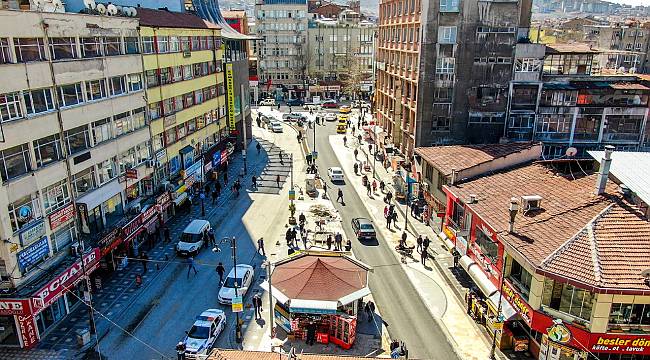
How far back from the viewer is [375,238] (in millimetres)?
42250

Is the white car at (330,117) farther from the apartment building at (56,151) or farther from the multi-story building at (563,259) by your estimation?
the multi-story building at (563,259)

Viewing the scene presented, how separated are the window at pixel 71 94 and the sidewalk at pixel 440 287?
87.3ft

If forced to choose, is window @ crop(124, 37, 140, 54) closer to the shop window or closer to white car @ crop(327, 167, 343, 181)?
white car @ crop(327, 167, 343, 181)

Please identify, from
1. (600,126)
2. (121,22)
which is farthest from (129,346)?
(600,126)

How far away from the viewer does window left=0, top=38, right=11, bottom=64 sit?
2534 cm

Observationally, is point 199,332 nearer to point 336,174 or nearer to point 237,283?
point 237,283

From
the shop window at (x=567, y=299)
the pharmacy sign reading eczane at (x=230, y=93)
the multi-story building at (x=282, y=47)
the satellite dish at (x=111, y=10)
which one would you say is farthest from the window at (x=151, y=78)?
the multi-story building at (x=282, y=47)

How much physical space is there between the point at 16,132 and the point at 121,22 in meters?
13.9

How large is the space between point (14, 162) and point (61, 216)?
4.85 meters

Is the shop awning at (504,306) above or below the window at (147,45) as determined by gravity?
below

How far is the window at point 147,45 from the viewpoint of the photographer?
3988cm

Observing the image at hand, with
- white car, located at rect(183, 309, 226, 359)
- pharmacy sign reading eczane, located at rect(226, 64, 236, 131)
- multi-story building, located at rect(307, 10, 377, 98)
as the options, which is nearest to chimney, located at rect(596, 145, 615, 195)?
white car, located at rect(183, 309, 226, 359)

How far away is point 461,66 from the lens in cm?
5147

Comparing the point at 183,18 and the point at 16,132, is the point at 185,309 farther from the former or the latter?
the point at 183,18
